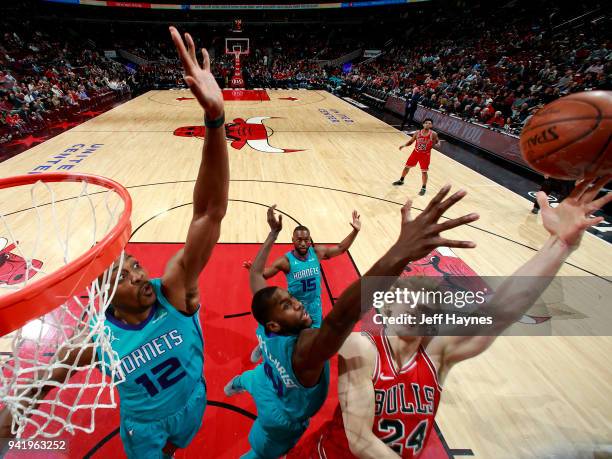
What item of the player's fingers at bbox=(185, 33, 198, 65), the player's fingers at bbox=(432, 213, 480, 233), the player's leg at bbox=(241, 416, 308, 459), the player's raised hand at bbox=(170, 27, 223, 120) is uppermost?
the player's fingers at bbox=(185, 33, 198, 65)

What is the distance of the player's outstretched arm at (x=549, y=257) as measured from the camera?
55.6 inches

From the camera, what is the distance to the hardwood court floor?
9.20ft

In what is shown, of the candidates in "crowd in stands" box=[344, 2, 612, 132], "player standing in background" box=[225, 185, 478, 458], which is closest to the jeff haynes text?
"player standing in background" box=[225, 185, 478, 458]

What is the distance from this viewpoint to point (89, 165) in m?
7.99

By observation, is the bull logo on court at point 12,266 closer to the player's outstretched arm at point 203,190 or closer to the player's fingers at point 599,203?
the player's outstretched arm at point 203,190

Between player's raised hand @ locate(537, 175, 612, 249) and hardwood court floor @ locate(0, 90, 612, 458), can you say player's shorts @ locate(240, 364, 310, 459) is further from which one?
player's raised hand @ locate(537, 175, 612, 249)

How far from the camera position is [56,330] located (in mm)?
1601

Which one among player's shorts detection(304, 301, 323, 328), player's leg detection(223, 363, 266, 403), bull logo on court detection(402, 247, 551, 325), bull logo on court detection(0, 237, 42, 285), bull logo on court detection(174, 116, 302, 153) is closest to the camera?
player's leg detection(223, 363, 266, 403)

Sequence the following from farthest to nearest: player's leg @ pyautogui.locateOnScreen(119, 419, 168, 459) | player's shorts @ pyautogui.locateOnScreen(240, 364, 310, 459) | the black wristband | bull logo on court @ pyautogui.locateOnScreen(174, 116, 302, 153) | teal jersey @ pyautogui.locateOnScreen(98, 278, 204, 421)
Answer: bull logo on court @ pyautogui.locateOnScreen(174, 116, 302, 153), player's shorts @ pyautogui.locateOnScreen(240, 364, 310, 459), player's leg @ pyautogui.locateOnScreen(119, 419, 168, 459), teal jersey @ pyautogui.locateOnScreen(98, 278, 204, 421), the black wristband

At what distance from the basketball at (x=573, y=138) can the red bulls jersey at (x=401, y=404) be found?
4.39 ft

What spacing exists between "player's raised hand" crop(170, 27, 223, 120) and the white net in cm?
71

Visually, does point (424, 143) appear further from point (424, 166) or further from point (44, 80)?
point (44, 80)

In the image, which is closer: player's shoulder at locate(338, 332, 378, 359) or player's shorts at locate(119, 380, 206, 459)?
player's shoulder at locate(338, 332, 378, 359)

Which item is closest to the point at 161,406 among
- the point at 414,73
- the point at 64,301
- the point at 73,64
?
the point at 64,301
